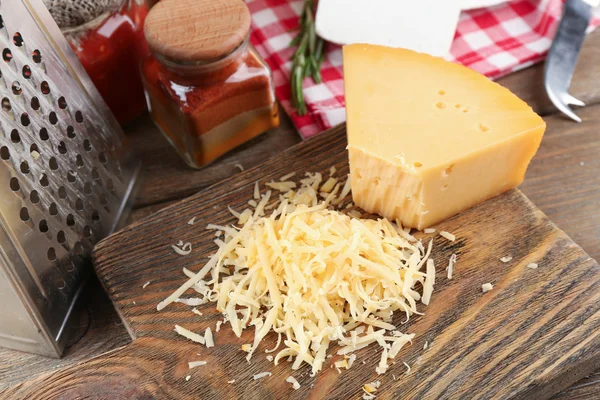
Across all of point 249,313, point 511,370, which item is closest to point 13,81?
point 249,313

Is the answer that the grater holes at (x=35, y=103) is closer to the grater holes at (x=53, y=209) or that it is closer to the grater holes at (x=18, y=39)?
the grater holes at (x=18, y=39)

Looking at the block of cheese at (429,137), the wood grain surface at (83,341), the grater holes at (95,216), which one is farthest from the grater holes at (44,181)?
the block of cheese at (429,137)

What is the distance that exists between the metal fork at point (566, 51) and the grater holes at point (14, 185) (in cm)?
154

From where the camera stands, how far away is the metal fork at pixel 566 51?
1.98m

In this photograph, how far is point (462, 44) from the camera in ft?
7.03

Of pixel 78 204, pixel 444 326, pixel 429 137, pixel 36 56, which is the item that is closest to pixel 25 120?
pixel 36 56

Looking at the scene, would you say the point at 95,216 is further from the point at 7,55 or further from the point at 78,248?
the point at 7,55

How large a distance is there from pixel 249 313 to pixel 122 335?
14.9 inches

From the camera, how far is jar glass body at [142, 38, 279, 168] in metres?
1.71

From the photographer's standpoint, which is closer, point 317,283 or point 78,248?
point 317,283

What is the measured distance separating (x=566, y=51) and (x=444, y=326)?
1.10 m

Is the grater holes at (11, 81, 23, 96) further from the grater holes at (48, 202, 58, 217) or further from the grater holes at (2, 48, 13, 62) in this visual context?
the grater holes at (48, 202, 58, 217)

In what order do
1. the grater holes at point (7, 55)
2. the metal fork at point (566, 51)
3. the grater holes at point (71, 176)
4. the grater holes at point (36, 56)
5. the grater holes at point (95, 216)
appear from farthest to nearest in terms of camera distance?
1. the metal fork at point (566, 51)
2. the grater holes at point (95, 216)
3. the grater holes at point (71, 176)
4. the grater holes at point (36, 56)
5. the grater holes at point (7, 55)

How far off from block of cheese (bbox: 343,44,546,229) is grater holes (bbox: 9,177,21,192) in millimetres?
771
